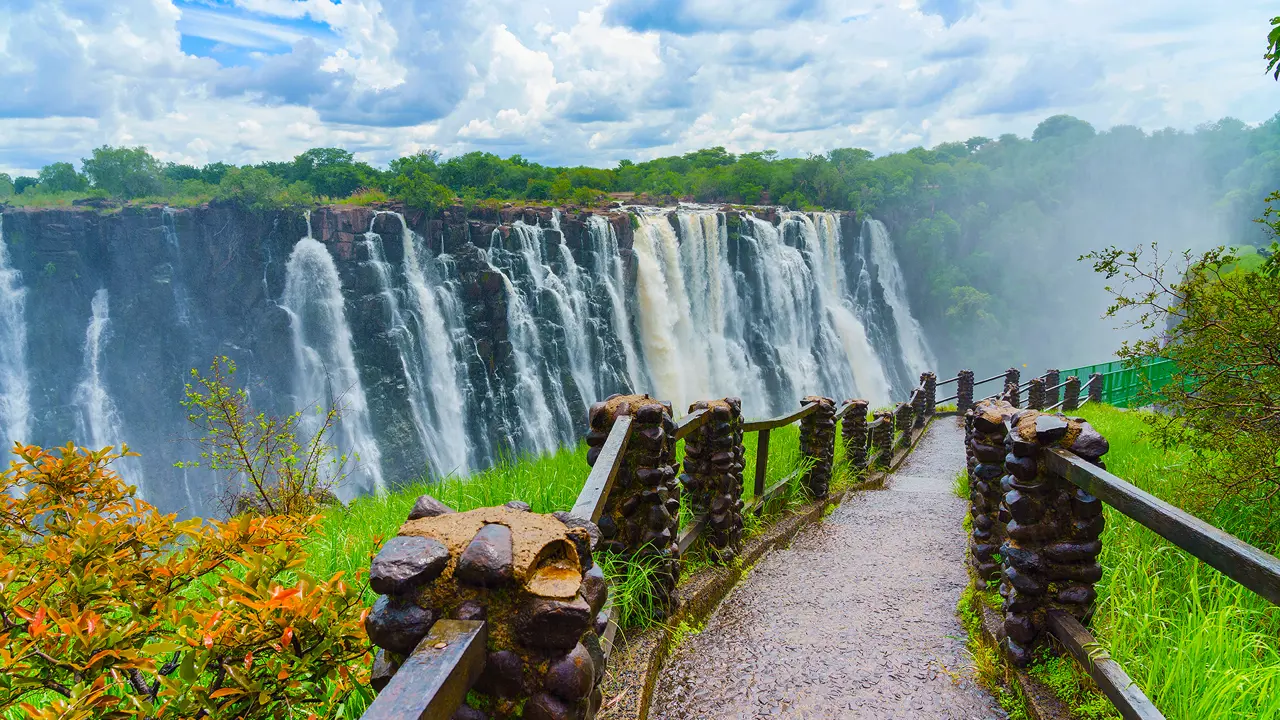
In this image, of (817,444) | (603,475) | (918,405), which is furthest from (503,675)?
(918,405)

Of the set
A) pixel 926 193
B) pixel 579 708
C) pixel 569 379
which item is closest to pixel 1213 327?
pixel 579 708

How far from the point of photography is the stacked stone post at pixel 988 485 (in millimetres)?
3743

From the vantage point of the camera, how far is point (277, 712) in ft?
5.58

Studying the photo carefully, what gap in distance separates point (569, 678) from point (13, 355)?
83.8 feet

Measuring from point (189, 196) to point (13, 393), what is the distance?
778 cm

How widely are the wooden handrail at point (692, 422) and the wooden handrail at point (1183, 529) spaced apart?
172 centimetres

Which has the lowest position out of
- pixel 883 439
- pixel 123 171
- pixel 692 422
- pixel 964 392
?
pixel 964 392

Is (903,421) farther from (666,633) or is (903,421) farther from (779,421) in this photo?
(666,633)

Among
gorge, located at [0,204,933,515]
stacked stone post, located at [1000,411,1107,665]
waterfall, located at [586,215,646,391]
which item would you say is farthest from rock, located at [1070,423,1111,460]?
waterfall, located at [586,215,646,391]

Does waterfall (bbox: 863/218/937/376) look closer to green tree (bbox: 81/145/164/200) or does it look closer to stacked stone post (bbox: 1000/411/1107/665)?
green tree (bbox: 81/145/164/200)

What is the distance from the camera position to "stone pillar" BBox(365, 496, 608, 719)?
1468 millimetres

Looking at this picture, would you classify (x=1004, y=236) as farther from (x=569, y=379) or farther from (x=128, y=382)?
(x=128, y=382)

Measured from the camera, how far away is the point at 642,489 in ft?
11.4

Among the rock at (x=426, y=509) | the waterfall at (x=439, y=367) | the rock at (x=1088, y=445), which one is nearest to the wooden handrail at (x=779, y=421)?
the rock at (x=1088, y=445)
